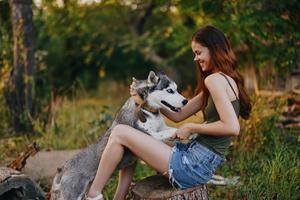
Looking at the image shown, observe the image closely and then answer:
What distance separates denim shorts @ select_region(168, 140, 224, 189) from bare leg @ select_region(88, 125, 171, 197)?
0.08 metres

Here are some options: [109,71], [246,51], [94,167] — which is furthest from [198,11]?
[109,71]

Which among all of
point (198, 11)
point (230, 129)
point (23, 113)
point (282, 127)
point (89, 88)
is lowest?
point (89, 88)

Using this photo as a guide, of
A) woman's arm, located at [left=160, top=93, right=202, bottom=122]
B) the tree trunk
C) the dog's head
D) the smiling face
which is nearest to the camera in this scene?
the smiling face

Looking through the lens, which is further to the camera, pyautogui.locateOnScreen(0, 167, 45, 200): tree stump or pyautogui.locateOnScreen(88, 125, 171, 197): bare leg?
pyautogui.locateOnScreen(0, 167, 45, 200): tree stump

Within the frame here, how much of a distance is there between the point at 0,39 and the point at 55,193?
13.9ft

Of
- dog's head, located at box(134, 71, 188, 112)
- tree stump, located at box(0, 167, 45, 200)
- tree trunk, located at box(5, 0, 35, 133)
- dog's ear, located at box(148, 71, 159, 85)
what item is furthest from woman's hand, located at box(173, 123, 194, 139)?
tree trunk, located at box(5, 0, 35, 133)

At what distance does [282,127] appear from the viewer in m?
6.70

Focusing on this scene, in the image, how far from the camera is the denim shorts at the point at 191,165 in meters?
3.86

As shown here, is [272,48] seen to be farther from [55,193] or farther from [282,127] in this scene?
[55,193]

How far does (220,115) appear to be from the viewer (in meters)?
A: 3.72

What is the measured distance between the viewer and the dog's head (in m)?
4.17

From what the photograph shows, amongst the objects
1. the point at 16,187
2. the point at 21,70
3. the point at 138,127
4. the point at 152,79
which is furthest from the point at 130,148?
the point at 21,70

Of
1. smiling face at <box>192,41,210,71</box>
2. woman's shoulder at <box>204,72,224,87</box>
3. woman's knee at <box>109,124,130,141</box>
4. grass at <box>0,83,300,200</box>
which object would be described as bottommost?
grass at <box>0,83,300,200</box>

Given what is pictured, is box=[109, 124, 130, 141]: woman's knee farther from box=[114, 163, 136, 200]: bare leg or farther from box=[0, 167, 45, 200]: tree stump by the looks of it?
box=[0, 167, 45, 200]: tree stump
